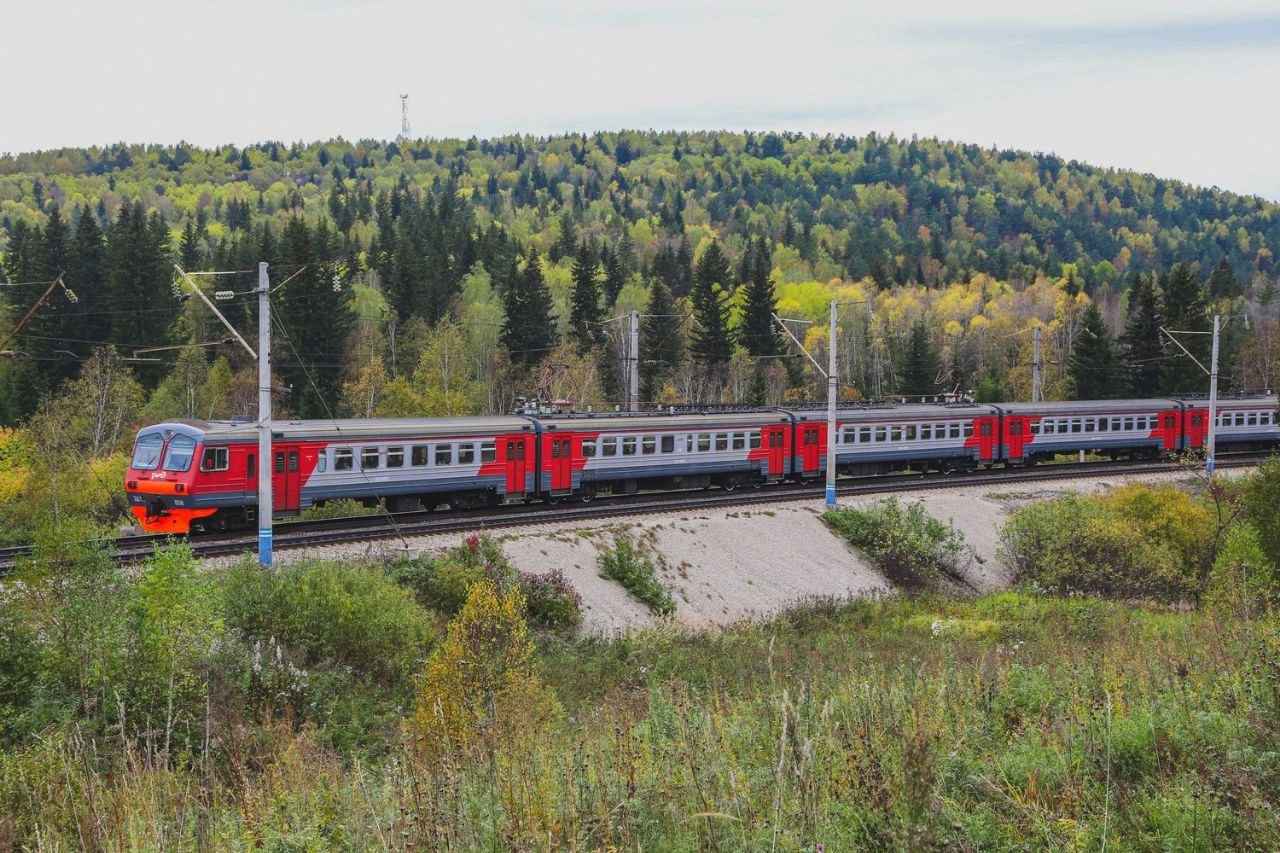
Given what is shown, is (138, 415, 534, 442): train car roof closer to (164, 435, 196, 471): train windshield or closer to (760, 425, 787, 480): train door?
(164, 435, 196, 471): train windshield

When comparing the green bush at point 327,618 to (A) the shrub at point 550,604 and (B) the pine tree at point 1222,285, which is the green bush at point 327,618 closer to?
(A) the shrub at point 550,604

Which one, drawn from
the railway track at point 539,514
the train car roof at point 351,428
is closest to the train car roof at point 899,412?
the railway track at point 539,514

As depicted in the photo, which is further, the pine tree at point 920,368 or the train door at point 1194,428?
the pine tree at point 920,368

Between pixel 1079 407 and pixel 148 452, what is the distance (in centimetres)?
3811

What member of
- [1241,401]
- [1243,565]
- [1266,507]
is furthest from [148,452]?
[1241,401]

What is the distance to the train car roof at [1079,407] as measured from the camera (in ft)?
→ 159

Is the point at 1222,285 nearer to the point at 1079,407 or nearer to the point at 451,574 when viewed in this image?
the point at 1079,407

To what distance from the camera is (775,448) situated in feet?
130

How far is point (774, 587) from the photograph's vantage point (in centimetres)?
2959

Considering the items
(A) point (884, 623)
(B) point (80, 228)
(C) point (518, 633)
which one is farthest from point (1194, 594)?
(B) point (80, 228)

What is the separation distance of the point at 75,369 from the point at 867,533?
155 ft

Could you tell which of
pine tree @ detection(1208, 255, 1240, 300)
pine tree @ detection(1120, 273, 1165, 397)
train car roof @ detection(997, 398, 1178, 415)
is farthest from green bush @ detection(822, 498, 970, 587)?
pine tree @ detection(1208, 255, 1240, 300)

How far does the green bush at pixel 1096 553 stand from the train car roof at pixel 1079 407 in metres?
13.2

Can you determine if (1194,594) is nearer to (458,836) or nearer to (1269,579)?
(1269,579)
